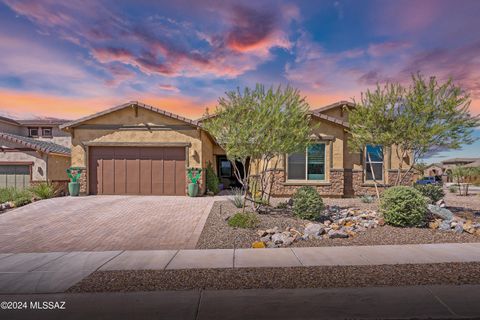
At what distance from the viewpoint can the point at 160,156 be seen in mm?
16375

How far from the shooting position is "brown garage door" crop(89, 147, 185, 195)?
16.2 meters

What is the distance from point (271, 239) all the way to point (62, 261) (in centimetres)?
515

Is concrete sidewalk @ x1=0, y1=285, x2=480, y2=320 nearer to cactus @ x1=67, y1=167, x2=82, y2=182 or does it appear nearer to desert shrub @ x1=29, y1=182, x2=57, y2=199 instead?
desert shrub @ x1=29, y1=182, x2=57, y2=199

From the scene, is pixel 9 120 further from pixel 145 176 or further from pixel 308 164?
pixel 308 164

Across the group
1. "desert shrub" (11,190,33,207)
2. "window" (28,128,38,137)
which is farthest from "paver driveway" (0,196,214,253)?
"window" (28,128,38,137)

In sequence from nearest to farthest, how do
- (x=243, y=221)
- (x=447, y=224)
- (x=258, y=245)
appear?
(x=258, y=245)
(x=447, y=224)
(x=243, y=221)

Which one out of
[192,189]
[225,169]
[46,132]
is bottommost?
[192,189]

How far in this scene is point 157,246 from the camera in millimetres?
7148

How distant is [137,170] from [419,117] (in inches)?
586

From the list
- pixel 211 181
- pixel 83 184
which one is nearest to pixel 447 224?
pixel 211 181

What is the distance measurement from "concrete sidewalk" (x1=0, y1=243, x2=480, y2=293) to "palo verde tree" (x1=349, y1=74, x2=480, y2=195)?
15.6 feet

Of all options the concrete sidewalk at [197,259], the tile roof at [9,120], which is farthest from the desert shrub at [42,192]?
the tile roof at [9,120]

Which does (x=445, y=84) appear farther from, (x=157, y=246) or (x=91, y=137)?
(x=91, y=137)

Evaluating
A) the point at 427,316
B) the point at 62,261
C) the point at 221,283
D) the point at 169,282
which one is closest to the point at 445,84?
the point at 427,316
